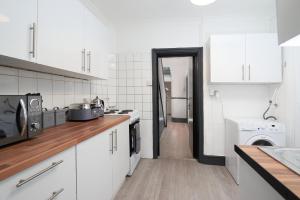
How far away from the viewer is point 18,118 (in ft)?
3.28

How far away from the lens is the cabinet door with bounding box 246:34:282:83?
2533 mm

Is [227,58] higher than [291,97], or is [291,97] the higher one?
[227,58]

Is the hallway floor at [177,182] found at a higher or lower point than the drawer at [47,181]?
lower

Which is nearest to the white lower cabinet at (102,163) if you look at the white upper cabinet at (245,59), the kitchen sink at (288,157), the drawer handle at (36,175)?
the drawer handle at (36,175)

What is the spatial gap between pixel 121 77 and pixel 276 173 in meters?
2.95

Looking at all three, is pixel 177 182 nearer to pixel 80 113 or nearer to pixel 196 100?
pixel 196 100

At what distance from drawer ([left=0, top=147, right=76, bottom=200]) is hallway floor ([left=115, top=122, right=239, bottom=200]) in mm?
1115

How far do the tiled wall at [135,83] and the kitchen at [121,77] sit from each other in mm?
18

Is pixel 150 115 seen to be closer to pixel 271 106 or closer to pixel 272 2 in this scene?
pixel 271 106

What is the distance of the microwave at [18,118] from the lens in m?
0.93

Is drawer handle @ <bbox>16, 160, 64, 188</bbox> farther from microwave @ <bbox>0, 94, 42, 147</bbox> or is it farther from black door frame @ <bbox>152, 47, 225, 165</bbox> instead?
black door frame @ <bbox>152, 47, 225, 165</bbox>

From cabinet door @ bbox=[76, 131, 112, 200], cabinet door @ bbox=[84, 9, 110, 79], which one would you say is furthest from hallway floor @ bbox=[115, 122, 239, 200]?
cabinet door @ bbox=[84, 9, 110, 79]

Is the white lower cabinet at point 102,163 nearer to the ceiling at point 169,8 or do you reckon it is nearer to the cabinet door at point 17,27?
the cabinet door at point 17,27

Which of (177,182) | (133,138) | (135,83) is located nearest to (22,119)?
(133,138)
